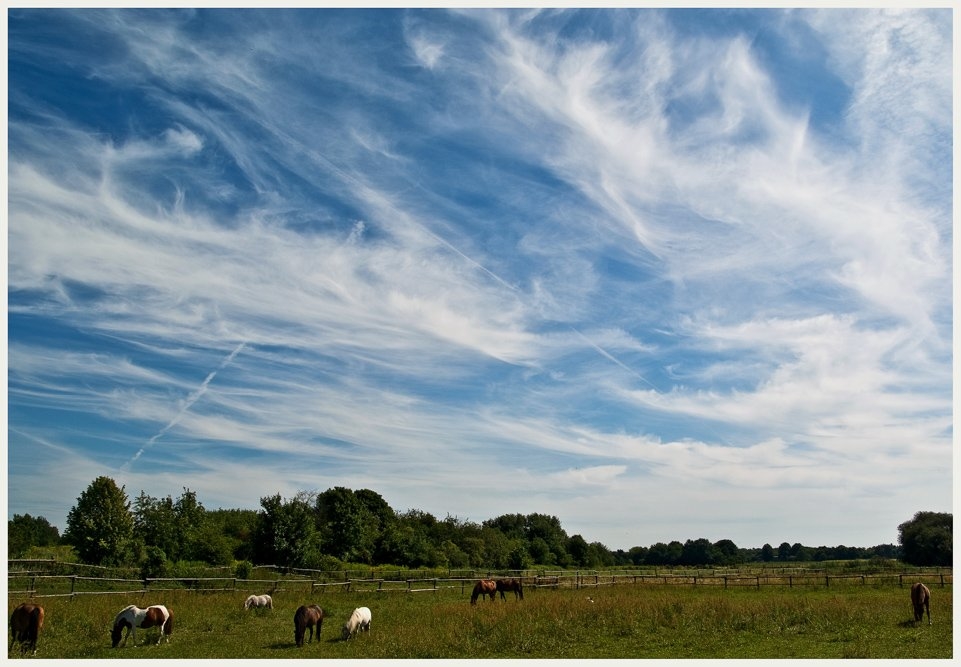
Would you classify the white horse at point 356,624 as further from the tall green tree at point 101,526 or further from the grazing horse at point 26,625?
the tall green tree at point 101,526

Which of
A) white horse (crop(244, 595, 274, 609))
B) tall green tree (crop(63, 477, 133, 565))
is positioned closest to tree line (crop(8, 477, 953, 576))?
tall green tree (crop(63, 477, 133, 565))

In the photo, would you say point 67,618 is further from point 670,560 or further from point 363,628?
point 670,560

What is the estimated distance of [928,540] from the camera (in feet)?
213

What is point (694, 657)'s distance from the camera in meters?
15.3

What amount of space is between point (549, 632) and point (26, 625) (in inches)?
511

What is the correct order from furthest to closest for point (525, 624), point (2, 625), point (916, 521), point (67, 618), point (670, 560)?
point (670, 560) → point (916, 521) → point (67, 618) → point (525, 624) → point (2, 625)

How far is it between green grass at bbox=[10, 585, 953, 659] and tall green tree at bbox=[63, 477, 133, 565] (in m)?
22.8

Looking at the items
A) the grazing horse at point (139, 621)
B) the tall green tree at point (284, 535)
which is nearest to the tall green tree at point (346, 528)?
the tall green tree at point (284, 535)

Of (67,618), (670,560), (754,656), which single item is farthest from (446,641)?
(670,560)

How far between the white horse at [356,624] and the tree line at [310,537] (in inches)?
862

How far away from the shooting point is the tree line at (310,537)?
1864 inches

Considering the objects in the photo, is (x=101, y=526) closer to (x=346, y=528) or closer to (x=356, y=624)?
(x=346, y=528)

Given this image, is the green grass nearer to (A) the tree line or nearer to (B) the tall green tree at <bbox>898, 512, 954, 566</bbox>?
(A) the tree line

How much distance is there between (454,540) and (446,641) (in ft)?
213
